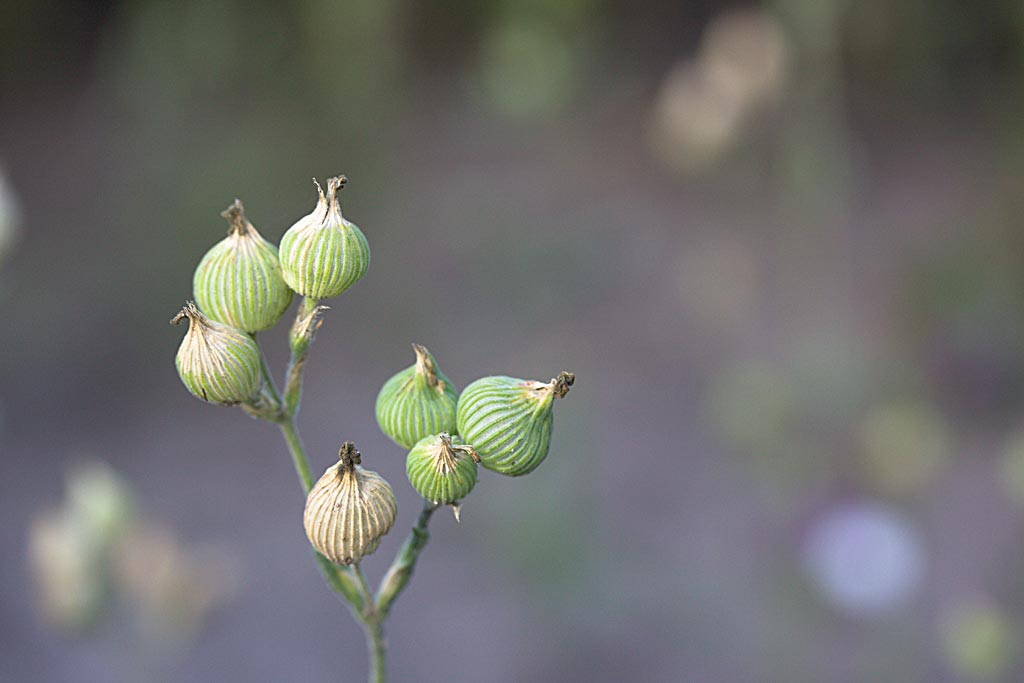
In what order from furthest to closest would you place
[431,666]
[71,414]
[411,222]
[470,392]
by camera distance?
[411,222]
[71,414]
[431,666]
[470,392]

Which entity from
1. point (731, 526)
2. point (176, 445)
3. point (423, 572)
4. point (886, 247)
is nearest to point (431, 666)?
point (423, 572)

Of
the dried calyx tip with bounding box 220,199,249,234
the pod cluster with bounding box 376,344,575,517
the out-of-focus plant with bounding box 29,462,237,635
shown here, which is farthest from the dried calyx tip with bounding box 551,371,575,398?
the out-of-focus plant with bounding box 29,462,237,635

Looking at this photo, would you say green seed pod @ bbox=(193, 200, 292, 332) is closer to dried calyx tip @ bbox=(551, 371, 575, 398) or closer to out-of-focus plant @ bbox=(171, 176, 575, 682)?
out-of-focus plant @ bbox=(171, 176, 575, 682)

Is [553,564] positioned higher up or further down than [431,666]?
higher up

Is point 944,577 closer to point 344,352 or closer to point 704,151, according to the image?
point 704,151

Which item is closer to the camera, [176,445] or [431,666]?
[431,666]

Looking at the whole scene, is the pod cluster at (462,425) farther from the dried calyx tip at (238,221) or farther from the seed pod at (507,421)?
the dried calyx tip at (238,221)

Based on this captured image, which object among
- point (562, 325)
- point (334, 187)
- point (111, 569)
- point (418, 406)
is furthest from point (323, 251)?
point (562, 325)
